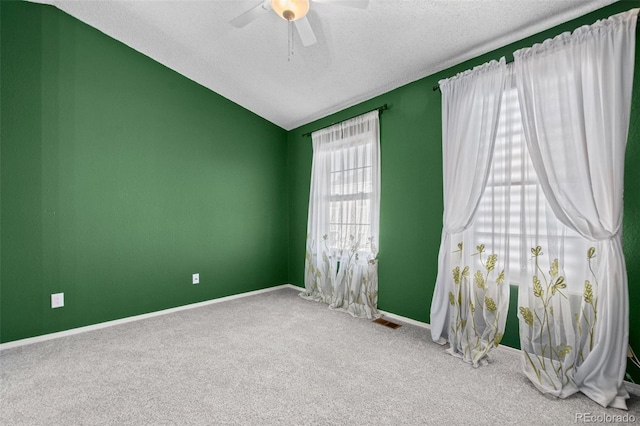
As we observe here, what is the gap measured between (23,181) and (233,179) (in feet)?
6.63

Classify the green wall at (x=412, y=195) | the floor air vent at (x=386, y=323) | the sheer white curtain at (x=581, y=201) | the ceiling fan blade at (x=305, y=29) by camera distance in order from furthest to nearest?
the floor air vent at (x=386, y=323) < the green wall at (x=412, y=195) < the ceiling fan blade at (x=305, y=29) < the sheer white curtain at (x=581, y=201)

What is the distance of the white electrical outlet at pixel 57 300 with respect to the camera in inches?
106

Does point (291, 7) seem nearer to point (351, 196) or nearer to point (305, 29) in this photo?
point (305, 29)

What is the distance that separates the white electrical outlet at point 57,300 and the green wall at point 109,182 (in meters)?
0.04

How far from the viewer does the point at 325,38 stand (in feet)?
8.53

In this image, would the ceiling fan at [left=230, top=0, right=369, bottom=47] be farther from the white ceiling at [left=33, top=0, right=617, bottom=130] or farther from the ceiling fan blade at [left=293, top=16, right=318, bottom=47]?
the white ceiling at [left=33, top=0, right=617, bottom=130]

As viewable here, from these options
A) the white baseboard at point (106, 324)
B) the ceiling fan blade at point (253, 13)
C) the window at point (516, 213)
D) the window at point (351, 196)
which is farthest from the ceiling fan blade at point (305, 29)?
the white baseboard at point (106, 324)

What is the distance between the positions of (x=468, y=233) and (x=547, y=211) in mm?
560

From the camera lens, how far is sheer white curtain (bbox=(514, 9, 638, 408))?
5.72 feet

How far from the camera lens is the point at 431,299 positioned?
283 cm

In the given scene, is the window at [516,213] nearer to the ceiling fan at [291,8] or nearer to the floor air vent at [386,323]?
the floor air vent at [386,323]

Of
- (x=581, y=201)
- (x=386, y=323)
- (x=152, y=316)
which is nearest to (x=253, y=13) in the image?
(x=581, y=201)

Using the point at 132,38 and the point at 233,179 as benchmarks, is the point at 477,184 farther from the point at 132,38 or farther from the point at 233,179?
the point at 132,38

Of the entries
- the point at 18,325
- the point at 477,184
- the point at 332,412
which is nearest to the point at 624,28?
the point at 477,184
